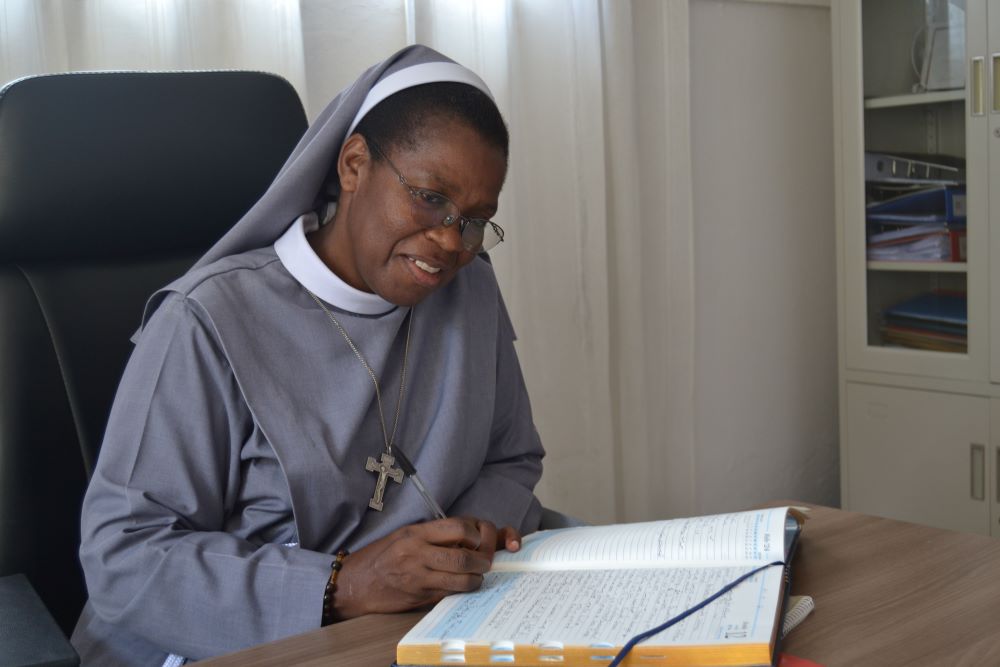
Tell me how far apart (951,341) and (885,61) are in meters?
0.80

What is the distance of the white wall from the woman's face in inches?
74.2

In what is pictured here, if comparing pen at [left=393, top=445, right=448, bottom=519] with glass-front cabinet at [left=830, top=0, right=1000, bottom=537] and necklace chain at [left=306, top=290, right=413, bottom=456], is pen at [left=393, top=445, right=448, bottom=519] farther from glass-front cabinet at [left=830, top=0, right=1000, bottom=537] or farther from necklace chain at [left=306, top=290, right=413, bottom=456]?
glass-front cabinet at [left=830, top=0, right=1000, bottom=537]

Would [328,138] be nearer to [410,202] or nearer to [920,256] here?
[410,202]

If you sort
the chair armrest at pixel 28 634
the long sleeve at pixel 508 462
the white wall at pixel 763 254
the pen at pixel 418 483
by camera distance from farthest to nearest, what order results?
the white wall at pixel 763 254 → the long sleeve at pixel 508 462 → the pen at pixel 418 483 → the chair armrest at pixel 28 634

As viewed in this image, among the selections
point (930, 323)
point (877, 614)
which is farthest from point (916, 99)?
point (877, 614)

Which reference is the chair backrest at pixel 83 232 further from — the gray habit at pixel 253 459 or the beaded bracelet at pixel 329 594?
the beaded bracelet at pixel 329 594

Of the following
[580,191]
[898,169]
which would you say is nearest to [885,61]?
[898,169]

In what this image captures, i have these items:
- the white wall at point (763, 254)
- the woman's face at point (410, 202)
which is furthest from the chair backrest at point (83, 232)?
the white wall at point (763, 254)

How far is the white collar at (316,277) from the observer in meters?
1.38

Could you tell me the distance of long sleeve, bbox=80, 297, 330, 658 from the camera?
1.11m

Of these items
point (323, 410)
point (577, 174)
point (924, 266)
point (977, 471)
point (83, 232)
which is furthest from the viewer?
point (924, 266)

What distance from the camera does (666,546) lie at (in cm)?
110

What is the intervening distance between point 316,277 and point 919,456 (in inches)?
85.1

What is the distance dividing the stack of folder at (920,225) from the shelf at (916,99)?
0.23 meters
